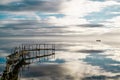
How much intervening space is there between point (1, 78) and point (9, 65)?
4697mm

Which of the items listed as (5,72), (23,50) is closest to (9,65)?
(5,72)

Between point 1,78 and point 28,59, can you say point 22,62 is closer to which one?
point 28,59

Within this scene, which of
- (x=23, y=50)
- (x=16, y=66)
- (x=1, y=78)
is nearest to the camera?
(x=1, y=78)

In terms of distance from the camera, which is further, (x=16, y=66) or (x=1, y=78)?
(x=16, y=66)

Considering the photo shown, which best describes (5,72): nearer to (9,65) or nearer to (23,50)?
(9,65)

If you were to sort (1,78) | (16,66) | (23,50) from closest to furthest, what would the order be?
(1,78) → (16,66) → (23,50)

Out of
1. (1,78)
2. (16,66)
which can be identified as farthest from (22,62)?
(1,78)

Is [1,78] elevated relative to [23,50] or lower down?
lower down

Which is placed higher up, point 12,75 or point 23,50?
point 23,50

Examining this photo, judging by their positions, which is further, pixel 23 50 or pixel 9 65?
pixel 23 50

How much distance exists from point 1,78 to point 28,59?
11463 millimetres

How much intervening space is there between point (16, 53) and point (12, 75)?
677 cm

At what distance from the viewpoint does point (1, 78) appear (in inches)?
3147

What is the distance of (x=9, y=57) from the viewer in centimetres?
8425
